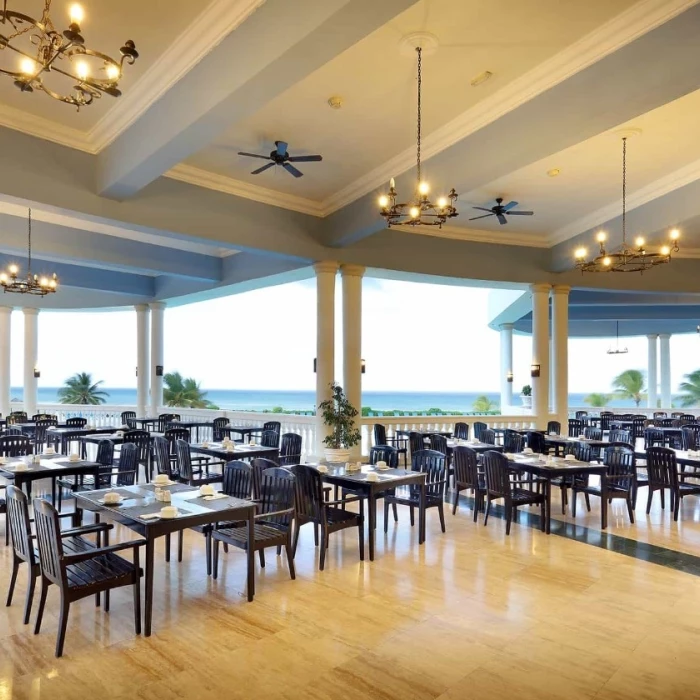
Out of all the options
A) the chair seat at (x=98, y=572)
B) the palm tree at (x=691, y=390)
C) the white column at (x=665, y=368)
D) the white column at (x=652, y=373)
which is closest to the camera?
the chair seat at (x=98, y=572)

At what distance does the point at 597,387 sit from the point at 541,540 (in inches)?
1737

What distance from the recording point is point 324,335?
10719 mm

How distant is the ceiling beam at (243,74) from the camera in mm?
4555

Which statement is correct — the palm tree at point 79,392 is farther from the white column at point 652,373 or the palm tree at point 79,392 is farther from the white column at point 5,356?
the white column at point 652,373

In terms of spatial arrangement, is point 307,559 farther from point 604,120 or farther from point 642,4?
point 642,4

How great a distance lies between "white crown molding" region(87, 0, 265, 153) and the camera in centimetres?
528

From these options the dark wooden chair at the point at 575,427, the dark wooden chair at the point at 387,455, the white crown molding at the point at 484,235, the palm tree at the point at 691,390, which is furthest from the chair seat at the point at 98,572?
the palm tree at the point at 691,390

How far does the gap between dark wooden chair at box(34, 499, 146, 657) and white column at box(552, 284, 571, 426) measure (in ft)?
36.6

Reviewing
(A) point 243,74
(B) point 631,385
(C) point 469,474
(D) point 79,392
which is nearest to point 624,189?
(C) point 469,474

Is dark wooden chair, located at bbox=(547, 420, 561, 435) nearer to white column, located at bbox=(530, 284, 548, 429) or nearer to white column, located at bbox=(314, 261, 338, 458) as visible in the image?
white column, located at bbox=(530, 284, 548, 429)

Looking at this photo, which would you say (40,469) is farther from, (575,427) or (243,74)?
(575,427)

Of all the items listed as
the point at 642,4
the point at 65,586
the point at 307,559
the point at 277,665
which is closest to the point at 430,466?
the point at 307,559

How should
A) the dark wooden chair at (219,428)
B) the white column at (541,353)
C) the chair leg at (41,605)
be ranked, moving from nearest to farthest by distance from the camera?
the chair leg at (41,605)
the dark wooden chair at (219,428)
the white column at (541,353)

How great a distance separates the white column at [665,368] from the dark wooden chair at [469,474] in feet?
47.8
